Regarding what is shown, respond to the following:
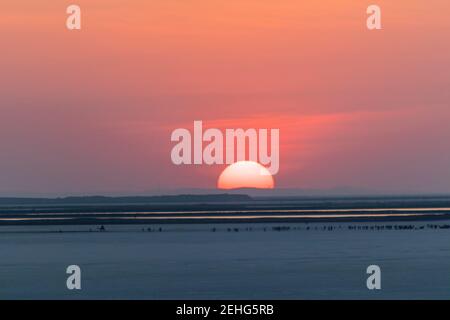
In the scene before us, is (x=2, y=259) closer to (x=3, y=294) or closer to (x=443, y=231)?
(x=3, y=294)

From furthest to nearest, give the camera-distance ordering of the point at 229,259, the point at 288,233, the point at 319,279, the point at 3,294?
1. the point at 288,233
2. the point at 229,259
3. the point at 319,279
4. the point at 3,294

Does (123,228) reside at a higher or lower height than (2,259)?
higher
